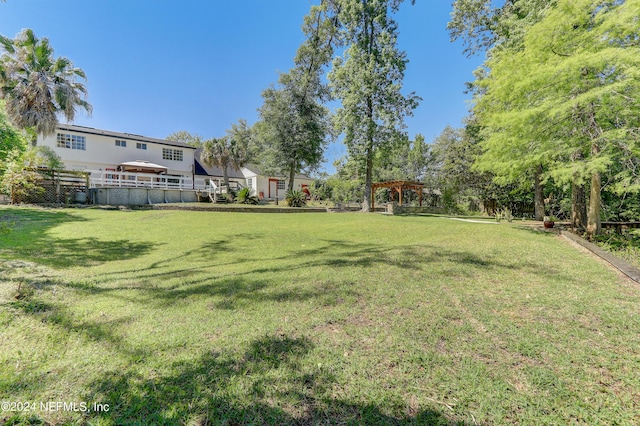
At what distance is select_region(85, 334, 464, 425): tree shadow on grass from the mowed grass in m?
0.01

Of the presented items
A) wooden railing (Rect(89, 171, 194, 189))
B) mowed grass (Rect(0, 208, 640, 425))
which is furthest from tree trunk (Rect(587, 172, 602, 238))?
wooden railing (Rect(89, 171, 194, 189))

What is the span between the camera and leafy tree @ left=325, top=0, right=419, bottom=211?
1844cm

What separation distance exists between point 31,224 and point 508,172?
16.5 meters

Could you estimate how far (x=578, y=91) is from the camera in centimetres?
748

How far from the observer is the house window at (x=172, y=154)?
26.6 m

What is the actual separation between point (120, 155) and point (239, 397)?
2915cm

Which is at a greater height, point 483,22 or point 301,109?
point 483,22

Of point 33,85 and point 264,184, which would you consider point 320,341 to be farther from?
point 264,184

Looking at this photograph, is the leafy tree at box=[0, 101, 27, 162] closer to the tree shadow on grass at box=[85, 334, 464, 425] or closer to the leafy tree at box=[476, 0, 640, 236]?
the tree shadow on grass at box=[85, 334, 464, 425]

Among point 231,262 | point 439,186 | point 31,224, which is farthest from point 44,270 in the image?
point 439,186

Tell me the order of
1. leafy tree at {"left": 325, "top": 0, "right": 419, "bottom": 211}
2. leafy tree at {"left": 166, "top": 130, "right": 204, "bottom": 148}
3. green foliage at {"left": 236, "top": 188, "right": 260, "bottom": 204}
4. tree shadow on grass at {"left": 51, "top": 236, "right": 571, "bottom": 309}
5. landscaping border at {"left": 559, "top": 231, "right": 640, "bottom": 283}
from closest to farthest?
tree shadow on grass at {"left": 51, "top": 236, "right": 571, "bottom": 309}
landscaping border at {"left": 559, "top": 231, "right": 640, "bottom": 283}
leafy tree at {"left": 325, "top": 0, "right": 419, "bottom": 211}
green foliage at {"left": 236, "top": 188, "right": 260, "bottom": 204}
leafy tree at {"left": 166, "top": 130, "right": 204, "bottom": 148}

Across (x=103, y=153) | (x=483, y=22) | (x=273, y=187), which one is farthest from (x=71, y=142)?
(x=483, y=22)

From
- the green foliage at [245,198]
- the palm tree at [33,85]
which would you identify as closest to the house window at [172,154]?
the palm tree at [33,85]

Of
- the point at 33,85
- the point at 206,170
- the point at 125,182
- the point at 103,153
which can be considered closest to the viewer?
the point at 33,85
